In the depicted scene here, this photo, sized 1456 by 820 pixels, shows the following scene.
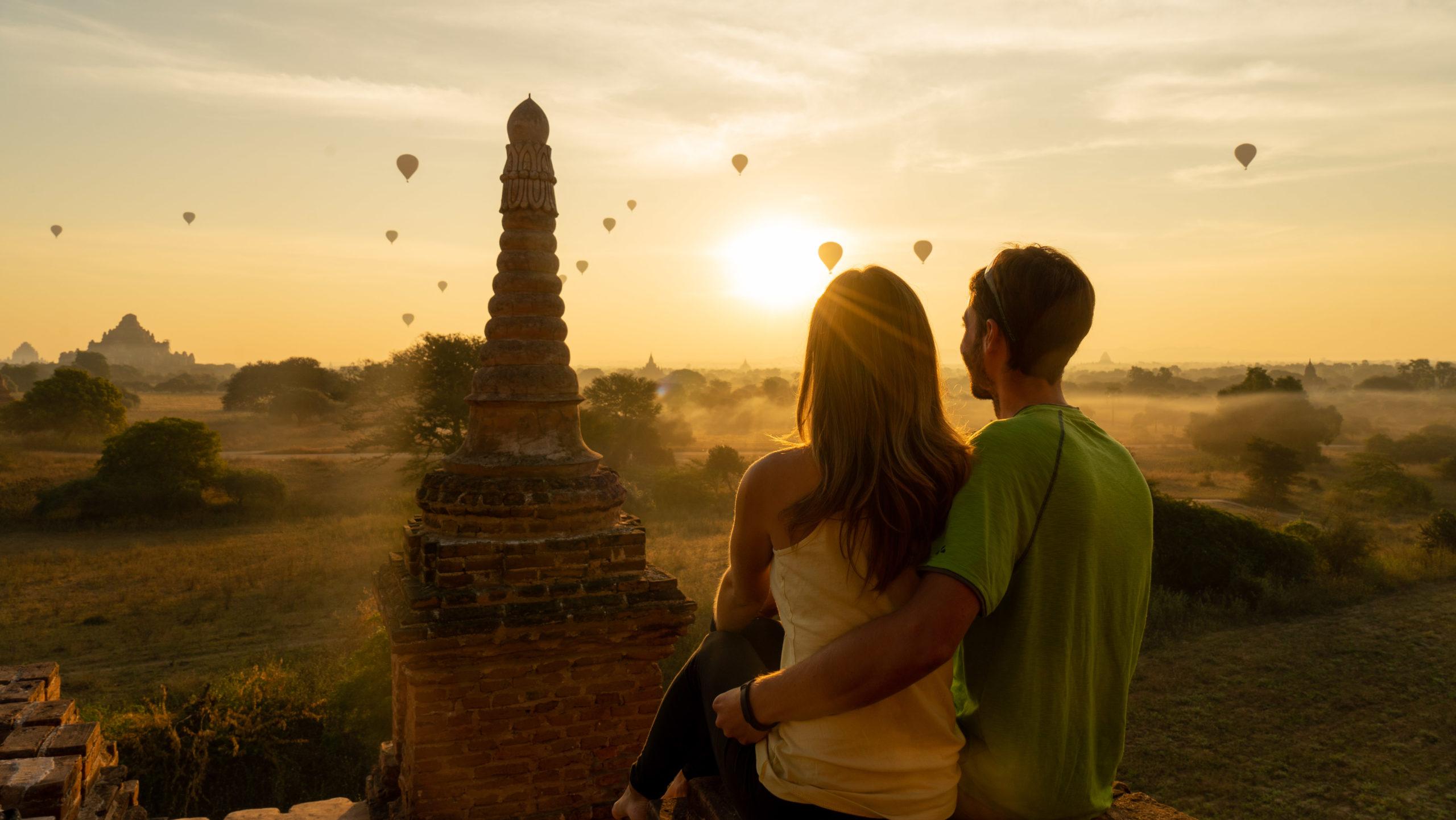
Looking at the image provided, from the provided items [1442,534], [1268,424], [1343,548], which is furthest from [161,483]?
[1268,424]

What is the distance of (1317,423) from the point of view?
41.5 m

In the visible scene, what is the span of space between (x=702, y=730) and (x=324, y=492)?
30496 millimetres

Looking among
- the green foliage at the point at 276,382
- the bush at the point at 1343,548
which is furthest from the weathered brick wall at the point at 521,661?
the green foliage at the point at 276,382

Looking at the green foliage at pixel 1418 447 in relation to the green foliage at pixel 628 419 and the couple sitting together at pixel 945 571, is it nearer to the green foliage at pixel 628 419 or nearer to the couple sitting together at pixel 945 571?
the green foliage at pixel 628 419

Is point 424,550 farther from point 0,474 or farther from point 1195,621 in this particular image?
point 0,474

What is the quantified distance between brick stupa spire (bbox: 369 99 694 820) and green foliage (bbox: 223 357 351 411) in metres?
55.0

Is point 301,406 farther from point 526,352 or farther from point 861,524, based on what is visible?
point 861,524

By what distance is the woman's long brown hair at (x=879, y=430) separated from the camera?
199 cm

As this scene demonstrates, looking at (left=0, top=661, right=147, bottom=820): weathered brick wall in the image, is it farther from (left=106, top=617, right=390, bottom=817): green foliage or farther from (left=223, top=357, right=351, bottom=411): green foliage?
(left=223, top=357, right=351, bottom=411): green foliage

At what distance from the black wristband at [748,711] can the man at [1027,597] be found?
2 cm

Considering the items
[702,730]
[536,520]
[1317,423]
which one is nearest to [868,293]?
[702,730]

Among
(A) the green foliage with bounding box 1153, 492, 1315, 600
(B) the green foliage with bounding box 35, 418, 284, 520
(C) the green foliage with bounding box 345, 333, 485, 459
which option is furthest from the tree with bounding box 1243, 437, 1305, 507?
(B) the green foliage with bounding box 35, 418, 284, 520

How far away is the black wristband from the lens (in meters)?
2.19

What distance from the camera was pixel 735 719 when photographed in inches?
Answer: 87.9
